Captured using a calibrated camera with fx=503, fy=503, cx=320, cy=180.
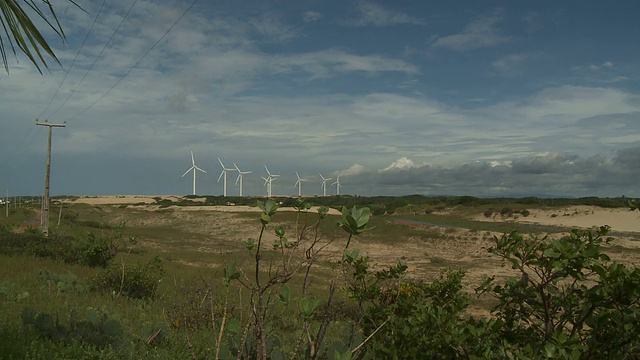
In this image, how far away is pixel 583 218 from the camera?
63750 mm

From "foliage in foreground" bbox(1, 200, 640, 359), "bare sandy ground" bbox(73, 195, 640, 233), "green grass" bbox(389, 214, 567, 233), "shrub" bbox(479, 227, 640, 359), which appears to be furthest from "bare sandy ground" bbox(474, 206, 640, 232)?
"shrub" bbox(479, 227, 640, 359)

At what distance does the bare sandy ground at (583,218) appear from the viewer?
5991cm

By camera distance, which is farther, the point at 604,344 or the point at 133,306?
the point at 133,306

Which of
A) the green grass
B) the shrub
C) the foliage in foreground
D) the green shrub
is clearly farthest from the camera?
the green grass

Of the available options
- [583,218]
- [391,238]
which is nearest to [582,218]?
[583,218]

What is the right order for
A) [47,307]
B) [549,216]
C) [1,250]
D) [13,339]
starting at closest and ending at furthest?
1. [13,339]
2. [47,307]
3. [1,250]
4. [549,216]

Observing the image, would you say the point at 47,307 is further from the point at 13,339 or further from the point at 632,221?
the point at 632,221

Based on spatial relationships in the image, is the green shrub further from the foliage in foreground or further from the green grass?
the green grass

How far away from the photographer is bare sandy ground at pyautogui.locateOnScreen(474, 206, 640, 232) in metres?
59.9

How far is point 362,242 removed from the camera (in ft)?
137

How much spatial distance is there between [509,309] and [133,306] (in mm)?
8890

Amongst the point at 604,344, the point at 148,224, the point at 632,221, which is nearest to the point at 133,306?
the point at 604,344

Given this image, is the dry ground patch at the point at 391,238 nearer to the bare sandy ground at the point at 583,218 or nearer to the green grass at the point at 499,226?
the bare sandy ground at the point at 583,218

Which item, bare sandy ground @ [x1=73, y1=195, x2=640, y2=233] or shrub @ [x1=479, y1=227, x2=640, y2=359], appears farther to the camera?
bare sandy ground @ [x1=73, y1=195, x2=640, y2=233]
